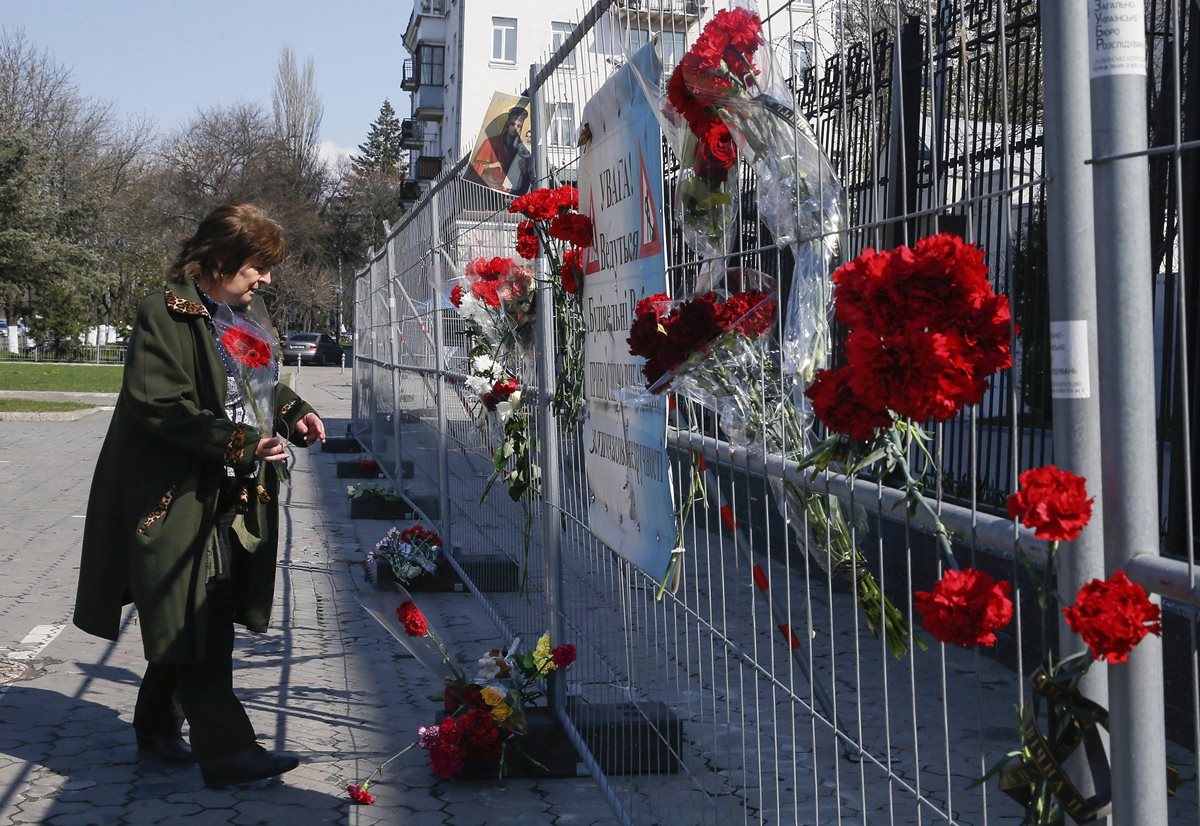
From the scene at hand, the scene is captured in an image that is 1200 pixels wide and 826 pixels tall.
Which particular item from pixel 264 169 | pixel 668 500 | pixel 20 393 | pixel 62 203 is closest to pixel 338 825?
pixel 668 500

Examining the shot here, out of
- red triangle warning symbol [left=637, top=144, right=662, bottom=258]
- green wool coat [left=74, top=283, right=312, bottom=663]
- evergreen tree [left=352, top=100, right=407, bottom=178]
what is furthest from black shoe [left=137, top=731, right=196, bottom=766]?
evergreen tree [left=352, top=100, right=407, bottom=178]

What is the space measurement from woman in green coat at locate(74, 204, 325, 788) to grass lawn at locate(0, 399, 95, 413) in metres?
18.9

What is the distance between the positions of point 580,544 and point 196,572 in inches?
46.8

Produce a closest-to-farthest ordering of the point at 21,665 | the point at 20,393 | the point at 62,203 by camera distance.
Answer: the point at 21,665 → the point at 20,393 → the point at 62,203

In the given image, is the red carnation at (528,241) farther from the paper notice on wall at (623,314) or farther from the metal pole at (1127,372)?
the metal pole at (1127,372)

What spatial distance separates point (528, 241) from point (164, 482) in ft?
4.39

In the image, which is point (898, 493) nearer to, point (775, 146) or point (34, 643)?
point (775, 146)

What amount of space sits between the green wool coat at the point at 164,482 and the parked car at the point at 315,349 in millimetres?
52571

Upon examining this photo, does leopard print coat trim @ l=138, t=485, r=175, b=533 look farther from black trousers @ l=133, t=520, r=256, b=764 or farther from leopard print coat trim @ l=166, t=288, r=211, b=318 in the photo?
leopard print coat trim @ l=166, t=288, r=211, b=318

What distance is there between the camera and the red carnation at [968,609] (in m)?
1.61

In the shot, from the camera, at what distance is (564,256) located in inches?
161

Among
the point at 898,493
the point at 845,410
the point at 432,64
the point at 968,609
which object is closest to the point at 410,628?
the point at 898,493

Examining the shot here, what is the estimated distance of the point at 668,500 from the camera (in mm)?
3102

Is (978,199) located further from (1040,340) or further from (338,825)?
(338,825)
